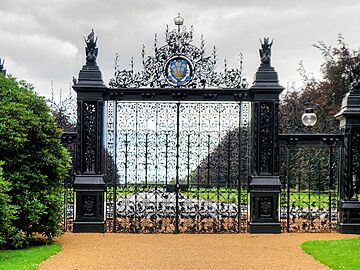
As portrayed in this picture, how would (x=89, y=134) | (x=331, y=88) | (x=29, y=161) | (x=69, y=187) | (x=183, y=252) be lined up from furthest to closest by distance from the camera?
(x=331, y=88) < (x=69, y=187) < (x=89, y=134) < (x=29, y=161) < (x=183, y=252)

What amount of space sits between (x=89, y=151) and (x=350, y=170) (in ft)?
20.3

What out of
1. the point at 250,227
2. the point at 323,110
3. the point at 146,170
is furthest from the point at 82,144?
the point at 323,110

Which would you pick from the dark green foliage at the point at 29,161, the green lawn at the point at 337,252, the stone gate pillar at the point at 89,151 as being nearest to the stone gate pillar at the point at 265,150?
the green lawn at the point at 337,252

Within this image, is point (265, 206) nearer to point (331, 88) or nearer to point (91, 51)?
point (91, 51)

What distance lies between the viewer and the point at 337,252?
10164 millimetres

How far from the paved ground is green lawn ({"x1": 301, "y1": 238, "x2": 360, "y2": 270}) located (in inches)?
7.9

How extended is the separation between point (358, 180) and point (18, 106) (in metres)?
7.97

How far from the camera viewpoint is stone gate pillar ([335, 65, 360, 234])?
13.3 meters

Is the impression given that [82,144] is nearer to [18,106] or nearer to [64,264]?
[18,106]

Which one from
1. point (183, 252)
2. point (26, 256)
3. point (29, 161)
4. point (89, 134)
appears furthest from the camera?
point (89, 134)

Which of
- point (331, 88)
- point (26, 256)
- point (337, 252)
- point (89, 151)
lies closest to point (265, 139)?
point (337, 252)

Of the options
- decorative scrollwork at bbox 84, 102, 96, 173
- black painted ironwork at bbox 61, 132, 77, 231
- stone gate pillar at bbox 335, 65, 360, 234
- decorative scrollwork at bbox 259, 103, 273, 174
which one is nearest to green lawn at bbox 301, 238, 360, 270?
stone gate pillar at bbox 335, 65, 360, 234

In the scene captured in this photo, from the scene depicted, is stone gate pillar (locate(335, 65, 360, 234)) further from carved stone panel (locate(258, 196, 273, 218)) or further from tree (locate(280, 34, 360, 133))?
tree (locate(280, 34, 360, 133))

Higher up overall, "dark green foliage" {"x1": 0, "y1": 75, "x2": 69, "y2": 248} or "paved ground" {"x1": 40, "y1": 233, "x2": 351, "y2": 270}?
"dark green foliage" {"x1": 0, "y1": 75, "x2": 69, "y2": 248}
